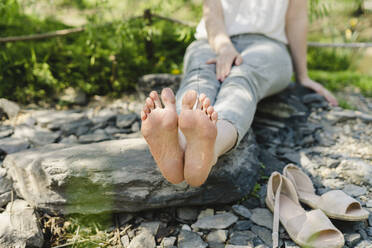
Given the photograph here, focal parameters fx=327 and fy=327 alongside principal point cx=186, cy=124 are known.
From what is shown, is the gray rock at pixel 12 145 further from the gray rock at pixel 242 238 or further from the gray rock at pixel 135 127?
the gray rock at pixel 242 238

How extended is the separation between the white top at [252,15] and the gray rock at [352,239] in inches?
56.7

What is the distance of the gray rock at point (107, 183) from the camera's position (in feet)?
5.16

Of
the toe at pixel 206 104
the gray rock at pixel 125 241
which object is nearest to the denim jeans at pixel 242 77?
the toe at pixel 206 104

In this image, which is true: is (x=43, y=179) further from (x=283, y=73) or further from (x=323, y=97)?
(x=323, y=97)

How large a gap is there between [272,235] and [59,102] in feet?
6.78

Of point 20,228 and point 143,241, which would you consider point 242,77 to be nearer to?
point 143,241

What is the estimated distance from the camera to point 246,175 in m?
1.71

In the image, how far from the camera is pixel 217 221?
159cm

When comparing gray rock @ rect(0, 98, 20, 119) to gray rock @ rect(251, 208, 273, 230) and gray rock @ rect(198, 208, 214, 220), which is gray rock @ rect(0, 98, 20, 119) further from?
gray rock @ rect(251, 208, 273, 230)

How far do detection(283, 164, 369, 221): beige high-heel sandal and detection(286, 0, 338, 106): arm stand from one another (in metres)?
1.19

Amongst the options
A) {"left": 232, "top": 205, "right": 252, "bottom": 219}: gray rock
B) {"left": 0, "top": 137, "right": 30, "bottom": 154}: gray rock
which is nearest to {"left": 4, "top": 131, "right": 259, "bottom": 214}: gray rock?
{"left": 232, "top": 205, "right": 252, "bottom": 219}: gray rock

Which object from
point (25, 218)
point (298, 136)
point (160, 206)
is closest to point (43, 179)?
point (25, 218)

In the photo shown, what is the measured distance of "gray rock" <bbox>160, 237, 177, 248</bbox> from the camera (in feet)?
4.83

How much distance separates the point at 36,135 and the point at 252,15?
170 cm
